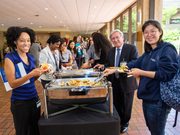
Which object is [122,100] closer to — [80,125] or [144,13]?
[80,125]

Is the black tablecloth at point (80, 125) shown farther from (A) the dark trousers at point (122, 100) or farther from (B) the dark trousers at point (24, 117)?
(A) the dark trousers at point (122, 100)

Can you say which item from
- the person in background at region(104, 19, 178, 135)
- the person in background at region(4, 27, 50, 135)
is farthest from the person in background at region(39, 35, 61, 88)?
the person in background at region(104, 19, 178, 135)

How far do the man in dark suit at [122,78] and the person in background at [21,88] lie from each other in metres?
1.08

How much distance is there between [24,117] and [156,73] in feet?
4.11

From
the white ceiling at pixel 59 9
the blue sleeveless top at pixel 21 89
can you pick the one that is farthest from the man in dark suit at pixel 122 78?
the white ceiling at pixel 59 9

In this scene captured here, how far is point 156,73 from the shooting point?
3.92 feet

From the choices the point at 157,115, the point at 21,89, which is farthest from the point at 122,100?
the point at 21,89

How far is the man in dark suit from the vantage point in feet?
6.77

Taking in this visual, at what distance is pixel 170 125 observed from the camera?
2447mm

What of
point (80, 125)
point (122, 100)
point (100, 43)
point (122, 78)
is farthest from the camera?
point (100, 43)

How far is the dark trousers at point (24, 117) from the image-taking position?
4.31ft

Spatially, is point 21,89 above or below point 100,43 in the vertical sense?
below

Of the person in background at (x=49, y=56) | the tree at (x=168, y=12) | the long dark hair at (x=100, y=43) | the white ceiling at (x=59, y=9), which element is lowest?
the person in background at (x=49, y=56)

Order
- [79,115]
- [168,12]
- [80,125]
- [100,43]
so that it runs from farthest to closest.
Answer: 1. [168,12]
2. [100,43]
3. [79,115]
4. [80,125]
